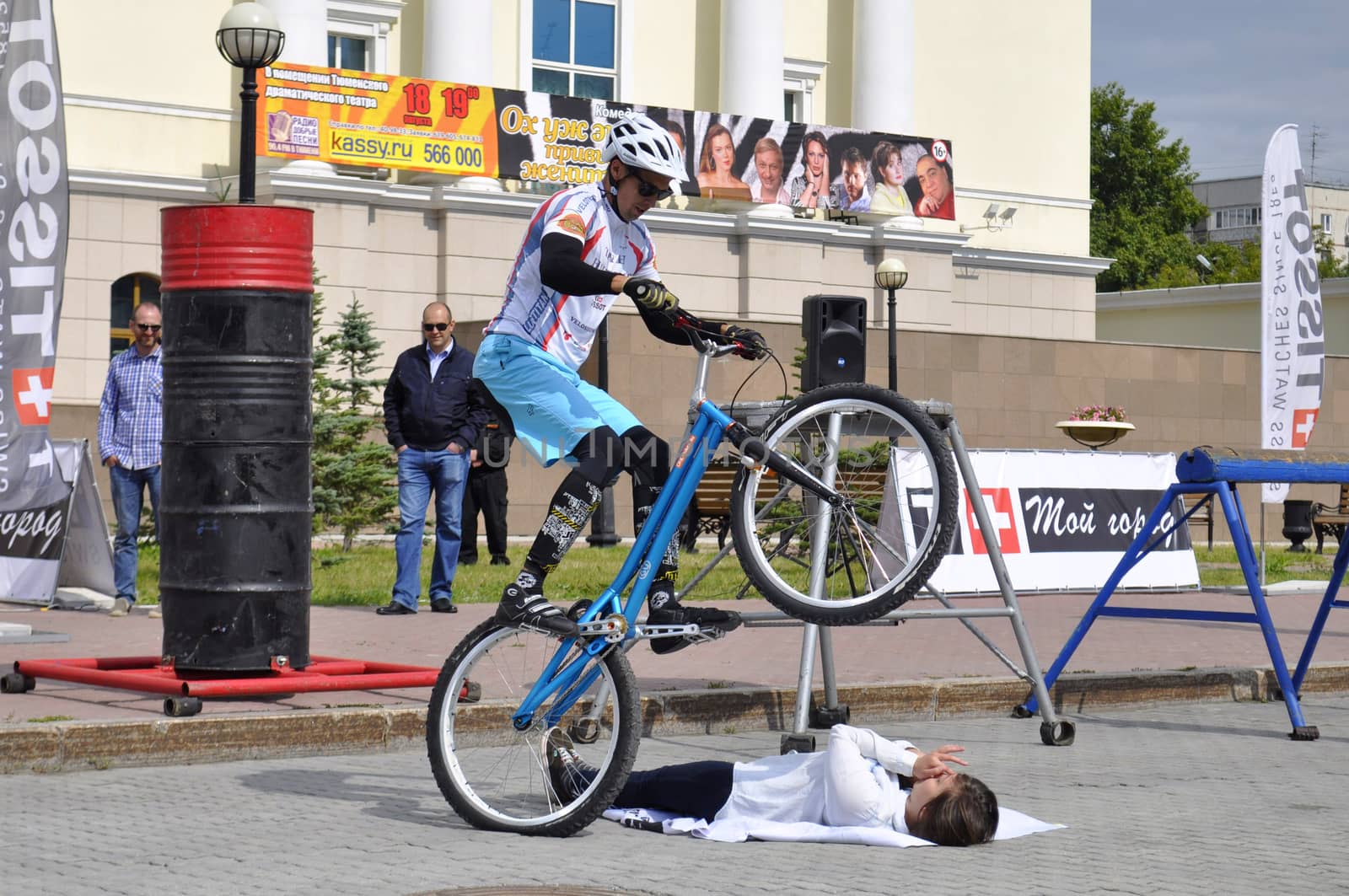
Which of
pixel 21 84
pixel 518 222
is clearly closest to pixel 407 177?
pixel 518 222

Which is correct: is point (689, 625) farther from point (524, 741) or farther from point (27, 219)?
point (27, 219)

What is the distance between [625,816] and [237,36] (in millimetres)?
7570

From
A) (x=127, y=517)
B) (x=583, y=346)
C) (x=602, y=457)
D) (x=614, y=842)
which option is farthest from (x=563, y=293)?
(x=127, y=517)

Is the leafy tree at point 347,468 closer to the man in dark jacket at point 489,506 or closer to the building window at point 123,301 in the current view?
the man in dark jacket at point 489,506

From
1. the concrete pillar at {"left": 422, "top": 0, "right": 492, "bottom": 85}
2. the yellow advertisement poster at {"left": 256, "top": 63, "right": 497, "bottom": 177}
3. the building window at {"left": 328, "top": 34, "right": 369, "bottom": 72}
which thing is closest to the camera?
the yellow advertisement poster at {"left": 256, "top": 63, "right": 497, "bottom": 177}

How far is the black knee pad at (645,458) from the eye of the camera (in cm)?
630

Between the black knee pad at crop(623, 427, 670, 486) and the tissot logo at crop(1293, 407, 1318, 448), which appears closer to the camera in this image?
the black knee pad at crop(623, 427, 670, 486)

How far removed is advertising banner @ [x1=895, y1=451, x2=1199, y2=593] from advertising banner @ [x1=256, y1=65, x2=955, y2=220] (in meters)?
17.0

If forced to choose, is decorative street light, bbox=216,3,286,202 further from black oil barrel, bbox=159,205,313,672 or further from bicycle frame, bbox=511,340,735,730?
bicycle frame, bbox=511,340,735,730

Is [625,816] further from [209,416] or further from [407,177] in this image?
[407,177]

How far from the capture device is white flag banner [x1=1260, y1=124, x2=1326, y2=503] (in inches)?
734

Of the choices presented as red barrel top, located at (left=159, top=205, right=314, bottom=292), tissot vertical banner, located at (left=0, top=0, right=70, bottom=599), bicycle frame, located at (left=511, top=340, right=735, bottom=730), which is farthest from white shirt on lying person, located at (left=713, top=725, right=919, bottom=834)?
tissot vertical banner, located at (left=0, top=0, right=70, bottom=599)

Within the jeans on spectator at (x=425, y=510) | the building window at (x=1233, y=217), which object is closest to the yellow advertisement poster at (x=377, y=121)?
the jeans on spectator at (x=425, y=510)

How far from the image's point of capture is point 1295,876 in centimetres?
545
